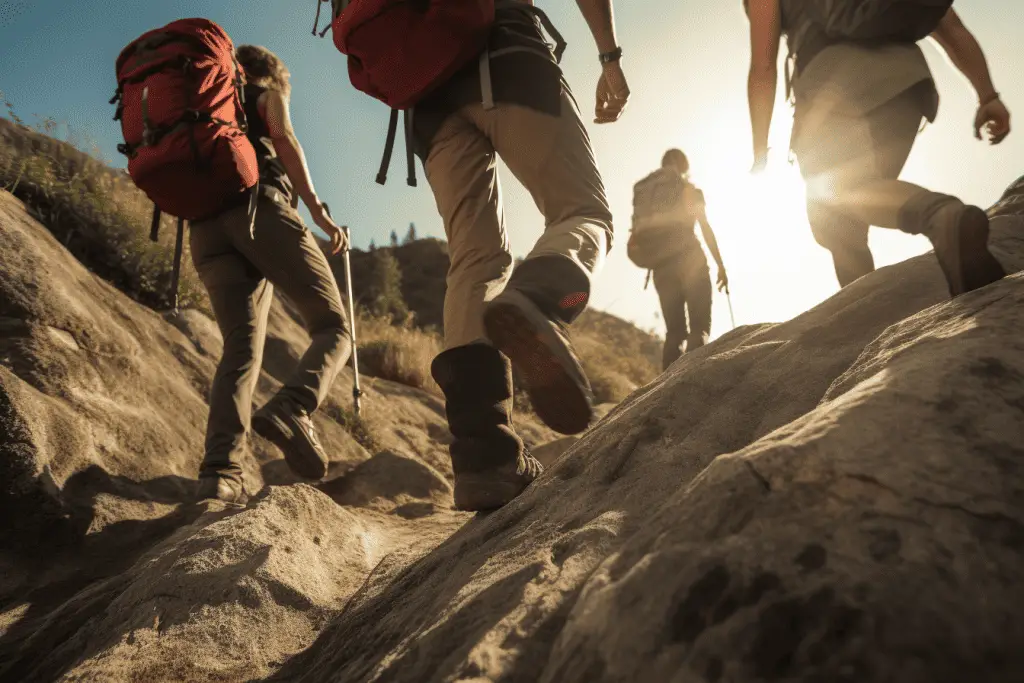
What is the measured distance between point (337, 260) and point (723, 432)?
1558 centimetres

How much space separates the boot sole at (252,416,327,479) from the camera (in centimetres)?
264

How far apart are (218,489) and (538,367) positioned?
2.06 meters

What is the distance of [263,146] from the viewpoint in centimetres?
330

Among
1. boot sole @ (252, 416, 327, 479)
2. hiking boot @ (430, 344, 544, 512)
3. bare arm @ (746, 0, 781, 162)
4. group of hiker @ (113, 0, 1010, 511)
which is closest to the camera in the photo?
group of hiker @ (113, 0, 1010, 511)

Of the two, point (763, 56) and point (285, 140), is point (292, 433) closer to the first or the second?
point (285, 140)

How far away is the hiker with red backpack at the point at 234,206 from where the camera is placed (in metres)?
2.81

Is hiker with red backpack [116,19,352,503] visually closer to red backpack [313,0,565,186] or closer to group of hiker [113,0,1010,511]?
group of hiker [113,0,1010,511]

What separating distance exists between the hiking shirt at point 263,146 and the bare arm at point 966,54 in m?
3.15

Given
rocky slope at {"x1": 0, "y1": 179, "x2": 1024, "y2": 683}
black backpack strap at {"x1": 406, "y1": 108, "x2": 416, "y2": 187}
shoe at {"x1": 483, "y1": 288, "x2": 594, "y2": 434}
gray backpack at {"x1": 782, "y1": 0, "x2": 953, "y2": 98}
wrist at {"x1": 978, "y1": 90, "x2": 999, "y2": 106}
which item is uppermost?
black backpack strap at {"x1": 406, "y1": 108, "x2": 416, "y2": 187}

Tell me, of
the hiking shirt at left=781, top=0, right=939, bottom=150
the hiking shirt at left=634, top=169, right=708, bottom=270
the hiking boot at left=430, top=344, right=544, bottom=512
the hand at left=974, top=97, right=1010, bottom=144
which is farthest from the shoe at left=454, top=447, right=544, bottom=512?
the hiking shirt at left=634, top=169, right=708, bottom=270

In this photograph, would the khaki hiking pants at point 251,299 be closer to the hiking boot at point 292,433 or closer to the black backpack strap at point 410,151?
the hiking boot at point 292,433

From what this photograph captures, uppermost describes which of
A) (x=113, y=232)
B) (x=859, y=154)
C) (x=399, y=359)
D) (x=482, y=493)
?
(x=113, y=232)

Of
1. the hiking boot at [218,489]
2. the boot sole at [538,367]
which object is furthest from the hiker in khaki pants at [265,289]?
the boot sole at [538,367]

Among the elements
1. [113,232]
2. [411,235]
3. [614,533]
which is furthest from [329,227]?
[411,235]
